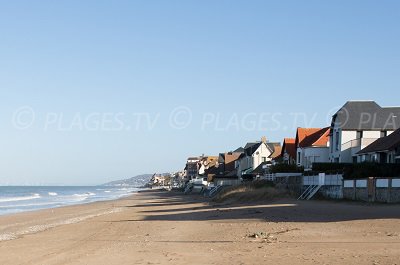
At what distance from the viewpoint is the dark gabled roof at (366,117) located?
51.4 metres

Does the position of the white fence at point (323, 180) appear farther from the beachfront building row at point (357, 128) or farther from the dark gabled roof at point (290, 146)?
the dark gabled roof at point (290, 146)

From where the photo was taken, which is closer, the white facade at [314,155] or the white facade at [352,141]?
the white facade at [352,141]

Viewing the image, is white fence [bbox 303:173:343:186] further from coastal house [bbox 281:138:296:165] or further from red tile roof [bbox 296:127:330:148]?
coastal house [bbox 281:138:296:165]

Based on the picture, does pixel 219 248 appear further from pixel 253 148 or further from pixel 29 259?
pixel 253 148

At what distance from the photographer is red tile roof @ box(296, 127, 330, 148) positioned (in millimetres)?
58506

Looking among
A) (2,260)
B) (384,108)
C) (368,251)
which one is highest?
(384,108)

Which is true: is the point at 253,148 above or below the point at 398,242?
above

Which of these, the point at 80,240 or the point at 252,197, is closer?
the point at 80,240

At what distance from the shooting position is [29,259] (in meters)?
15.7

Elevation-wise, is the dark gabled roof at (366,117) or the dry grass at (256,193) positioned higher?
the dark gabled roof at (366,117)

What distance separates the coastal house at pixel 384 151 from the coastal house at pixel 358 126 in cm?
322

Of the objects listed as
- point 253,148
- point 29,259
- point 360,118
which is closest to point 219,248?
point 29,259

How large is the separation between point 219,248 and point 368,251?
14.1ft

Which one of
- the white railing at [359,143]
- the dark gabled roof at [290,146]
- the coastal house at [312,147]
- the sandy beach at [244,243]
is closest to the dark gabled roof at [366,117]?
the white railing at [359,143]
